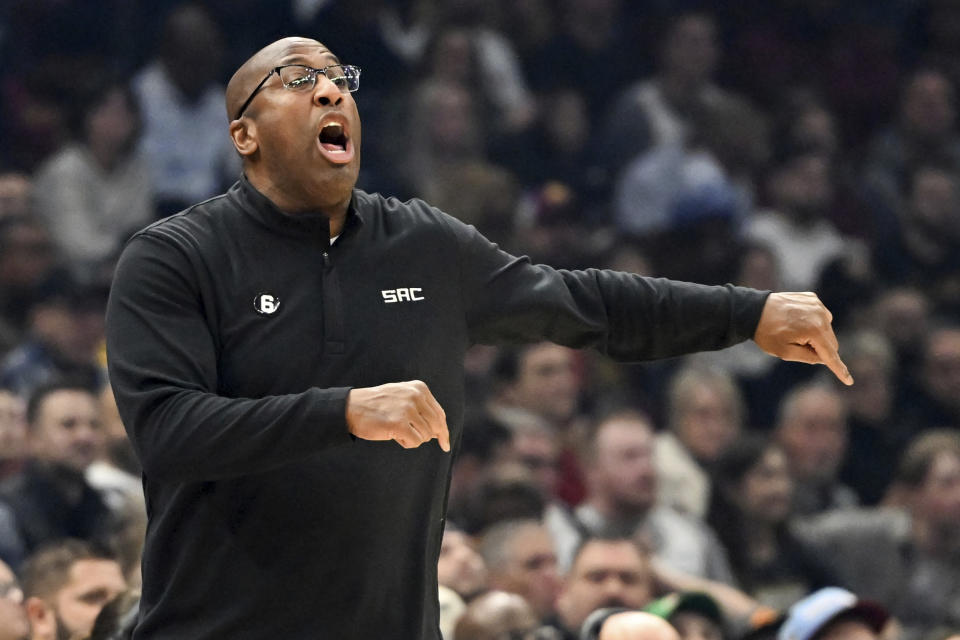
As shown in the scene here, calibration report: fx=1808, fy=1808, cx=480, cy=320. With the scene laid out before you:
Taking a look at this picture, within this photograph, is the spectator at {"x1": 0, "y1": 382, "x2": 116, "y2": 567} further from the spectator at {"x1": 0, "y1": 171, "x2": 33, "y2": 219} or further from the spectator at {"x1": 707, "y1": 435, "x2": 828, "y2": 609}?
the spectator at {"x1": 707, "y1": 435, "x2": 828, "y2": 609}

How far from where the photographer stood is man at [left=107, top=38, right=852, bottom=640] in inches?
108

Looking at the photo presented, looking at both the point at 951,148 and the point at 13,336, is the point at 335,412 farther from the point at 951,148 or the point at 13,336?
the point at 951,148

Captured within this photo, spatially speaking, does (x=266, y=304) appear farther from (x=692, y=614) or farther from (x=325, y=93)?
(x=692, y=614)

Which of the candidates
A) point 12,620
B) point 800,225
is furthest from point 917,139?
point 12,620

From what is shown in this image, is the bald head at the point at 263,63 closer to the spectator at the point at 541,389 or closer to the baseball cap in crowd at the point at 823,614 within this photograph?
the baseball cap in crowd at the point at 823,614

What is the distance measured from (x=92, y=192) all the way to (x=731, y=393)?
3004mm

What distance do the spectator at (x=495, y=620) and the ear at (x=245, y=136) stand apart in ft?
7.32

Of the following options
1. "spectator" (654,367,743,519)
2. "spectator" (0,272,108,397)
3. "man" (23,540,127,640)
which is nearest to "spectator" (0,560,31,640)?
"man" (23,540,127,640)

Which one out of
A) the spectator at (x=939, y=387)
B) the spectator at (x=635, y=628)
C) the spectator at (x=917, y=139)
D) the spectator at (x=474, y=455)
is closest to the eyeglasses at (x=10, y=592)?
the spectator at (x=635, y=628)

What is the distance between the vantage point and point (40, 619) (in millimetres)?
4684

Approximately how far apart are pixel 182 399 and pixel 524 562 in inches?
131

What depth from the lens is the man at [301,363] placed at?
2.73m

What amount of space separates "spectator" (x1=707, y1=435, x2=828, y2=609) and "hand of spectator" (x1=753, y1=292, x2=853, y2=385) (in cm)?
343

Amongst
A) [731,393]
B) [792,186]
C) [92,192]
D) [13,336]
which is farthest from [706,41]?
[13,336]
